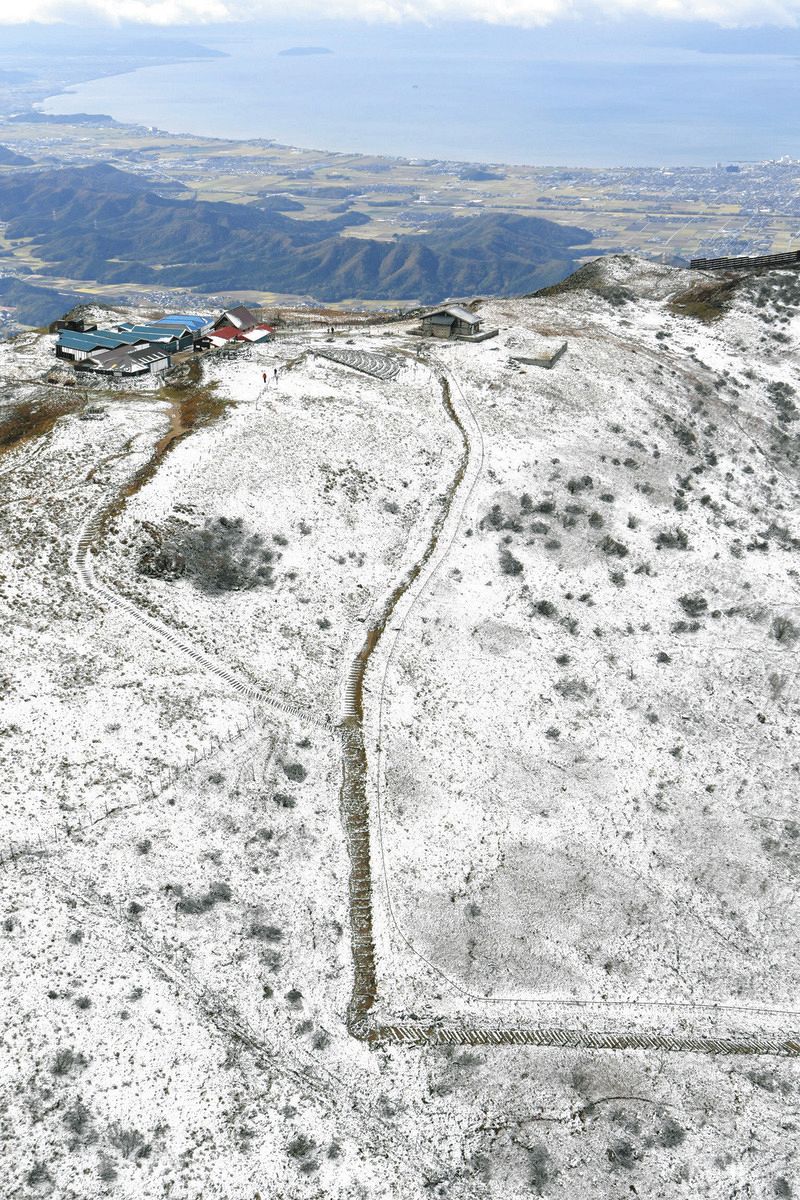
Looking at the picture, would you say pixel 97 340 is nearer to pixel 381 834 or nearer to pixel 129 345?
pixel 129 345

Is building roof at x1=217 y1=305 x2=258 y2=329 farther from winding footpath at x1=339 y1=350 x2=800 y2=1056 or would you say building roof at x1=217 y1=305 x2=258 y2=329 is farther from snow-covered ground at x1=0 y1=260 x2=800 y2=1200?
winding footpath at x1=339 y1=350 x2=800 y2=1056

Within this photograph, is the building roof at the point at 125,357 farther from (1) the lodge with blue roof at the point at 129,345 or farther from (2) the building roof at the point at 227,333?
(2) the building roof at the point at 227,333

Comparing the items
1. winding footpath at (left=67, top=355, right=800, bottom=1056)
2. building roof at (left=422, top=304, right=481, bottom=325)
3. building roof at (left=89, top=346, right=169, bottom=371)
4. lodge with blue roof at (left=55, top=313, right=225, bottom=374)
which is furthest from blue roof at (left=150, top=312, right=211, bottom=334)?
winding footpath at (left=67, top=355, right=800, bottom=1056)

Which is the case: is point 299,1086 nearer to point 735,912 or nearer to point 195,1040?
point 195,1040

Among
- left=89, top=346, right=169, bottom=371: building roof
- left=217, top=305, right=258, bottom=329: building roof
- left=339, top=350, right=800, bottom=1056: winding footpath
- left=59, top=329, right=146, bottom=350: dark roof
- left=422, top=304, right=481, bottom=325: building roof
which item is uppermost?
left=422, top=304, right=481, bottom=325: building roof

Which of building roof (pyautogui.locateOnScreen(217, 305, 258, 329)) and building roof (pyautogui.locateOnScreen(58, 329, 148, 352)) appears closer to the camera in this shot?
building roof (pyautogui.locateOnScreen(58, 329, 148, 352))

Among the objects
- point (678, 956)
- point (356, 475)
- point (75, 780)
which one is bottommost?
point (678, 956)

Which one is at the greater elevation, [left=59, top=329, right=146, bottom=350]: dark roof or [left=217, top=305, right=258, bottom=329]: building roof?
[left=217, top=305, right=258, bottom=329]: building roof

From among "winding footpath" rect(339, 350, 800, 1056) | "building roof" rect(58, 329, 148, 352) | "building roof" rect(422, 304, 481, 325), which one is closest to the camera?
"winding footpath" rect(339, 350, 800, 1056)

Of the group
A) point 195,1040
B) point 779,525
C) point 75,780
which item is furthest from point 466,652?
point 779,525
